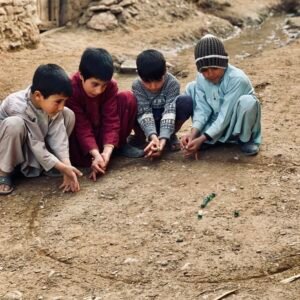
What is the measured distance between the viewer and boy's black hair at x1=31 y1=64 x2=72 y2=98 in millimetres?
3812

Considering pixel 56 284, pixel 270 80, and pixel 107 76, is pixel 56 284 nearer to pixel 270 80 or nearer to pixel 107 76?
pixel 107 76

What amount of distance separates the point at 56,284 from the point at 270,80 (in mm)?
4134

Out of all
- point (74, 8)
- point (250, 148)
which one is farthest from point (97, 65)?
point (74, 8)

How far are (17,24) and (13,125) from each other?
4.23 metres

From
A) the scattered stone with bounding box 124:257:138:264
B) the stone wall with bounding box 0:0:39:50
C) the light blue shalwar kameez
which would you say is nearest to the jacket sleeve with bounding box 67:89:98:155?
the light blue shalwar kameez

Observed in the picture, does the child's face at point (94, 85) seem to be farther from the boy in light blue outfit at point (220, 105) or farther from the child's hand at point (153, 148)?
the boy in light blue outfit at point (220, 105)

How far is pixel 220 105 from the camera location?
172 inches

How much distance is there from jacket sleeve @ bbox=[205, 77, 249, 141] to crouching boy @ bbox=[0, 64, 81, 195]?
0.90 metres

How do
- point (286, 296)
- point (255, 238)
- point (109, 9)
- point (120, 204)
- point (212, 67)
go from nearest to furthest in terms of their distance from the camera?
point (286, 296) < point (255, 238) < point (120, 204) < point (212, 67) < point (109, 9)

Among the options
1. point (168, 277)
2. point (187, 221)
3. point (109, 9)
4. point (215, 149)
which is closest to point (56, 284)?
point (168, 277)

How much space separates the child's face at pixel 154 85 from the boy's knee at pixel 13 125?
2.87ft

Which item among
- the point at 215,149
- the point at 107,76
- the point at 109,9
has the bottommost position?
the point at 109,9

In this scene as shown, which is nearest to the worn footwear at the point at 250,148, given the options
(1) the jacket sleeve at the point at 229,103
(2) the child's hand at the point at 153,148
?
(1) the jacket sleeve at the point at 229,103

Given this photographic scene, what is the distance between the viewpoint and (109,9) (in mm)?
9375
